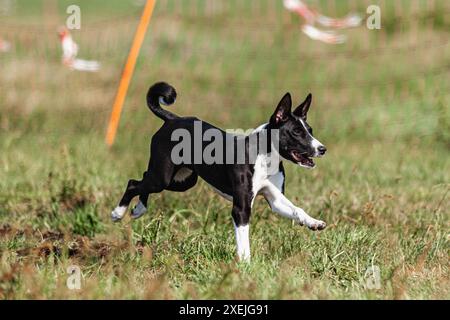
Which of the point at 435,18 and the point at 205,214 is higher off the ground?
the point at 435,18

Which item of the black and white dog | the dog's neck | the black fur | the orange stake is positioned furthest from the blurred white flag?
the dog's neck

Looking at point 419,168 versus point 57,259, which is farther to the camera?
point 419,168

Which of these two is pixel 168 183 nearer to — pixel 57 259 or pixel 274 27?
pixel 57 259

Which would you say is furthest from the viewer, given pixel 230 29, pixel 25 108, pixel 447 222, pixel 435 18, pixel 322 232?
pixel 230 29

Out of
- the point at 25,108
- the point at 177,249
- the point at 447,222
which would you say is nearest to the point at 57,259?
the point at 177,249

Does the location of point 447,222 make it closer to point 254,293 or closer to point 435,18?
point 254,293

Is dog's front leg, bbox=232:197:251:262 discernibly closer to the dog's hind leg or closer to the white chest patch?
the white chest patch

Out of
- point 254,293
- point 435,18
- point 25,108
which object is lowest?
point 254,293

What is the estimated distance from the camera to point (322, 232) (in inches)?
293

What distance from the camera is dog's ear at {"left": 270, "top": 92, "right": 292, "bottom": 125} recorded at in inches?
249

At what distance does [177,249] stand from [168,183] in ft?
1.74

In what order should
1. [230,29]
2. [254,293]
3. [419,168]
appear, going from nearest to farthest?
[254,293] → [419,168] → [230,29]

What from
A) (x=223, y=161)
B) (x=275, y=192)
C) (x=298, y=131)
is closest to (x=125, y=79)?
(x=223, y=161)

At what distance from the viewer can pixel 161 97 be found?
7.12 meters
